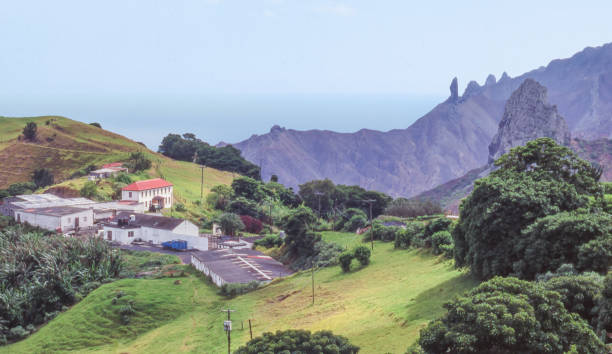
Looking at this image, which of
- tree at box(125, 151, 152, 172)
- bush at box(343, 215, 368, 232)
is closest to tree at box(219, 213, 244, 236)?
bush at box(343, 215, 368, 232)

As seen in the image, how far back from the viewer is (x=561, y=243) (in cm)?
2633

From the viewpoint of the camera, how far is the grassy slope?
29.8m

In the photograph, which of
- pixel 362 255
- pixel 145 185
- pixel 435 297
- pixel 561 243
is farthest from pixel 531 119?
pixel 561 243

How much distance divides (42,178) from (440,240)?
8682 centimetres

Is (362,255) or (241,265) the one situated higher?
(362,255)

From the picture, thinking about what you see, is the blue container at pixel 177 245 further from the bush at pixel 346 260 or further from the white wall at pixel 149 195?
the bush at pixel 346 260

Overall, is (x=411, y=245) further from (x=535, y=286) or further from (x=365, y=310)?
(x=535, y=286)

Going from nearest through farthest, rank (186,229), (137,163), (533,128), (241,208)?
(186,229), (241,208), (137,163), (533,128)

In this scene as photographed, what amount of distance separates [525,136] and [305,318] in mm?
133992

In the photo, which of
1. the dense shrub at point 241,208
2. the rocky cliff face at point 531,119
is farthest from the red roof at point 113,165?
the rocky cliff face at point 531,119

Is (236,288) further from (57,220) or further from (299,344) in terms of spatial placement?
(57,220)

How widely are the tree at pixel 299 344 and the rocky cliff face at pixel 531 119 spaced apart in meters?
140

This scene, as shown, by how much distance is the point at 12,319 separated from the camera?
48000mm

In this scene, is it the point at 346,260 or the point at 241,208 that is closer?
the point at 346,260
